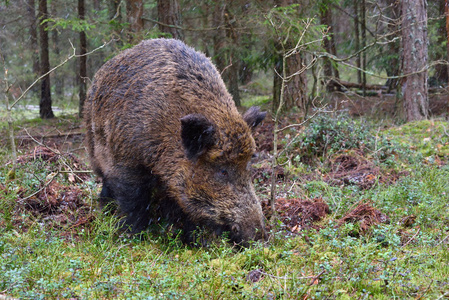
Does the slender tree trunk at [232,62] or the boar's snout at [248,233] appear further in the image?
the slender tree trunk at [232,62]

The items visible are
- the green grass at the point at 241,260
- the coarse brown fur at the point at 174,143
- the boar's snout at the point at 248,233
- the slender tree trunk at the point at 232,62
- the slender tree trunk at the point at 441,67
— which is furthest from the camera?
the slender tree trunk at the point at 441,67

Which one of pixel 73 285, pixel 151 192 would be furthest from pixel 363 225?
pixel 73 285

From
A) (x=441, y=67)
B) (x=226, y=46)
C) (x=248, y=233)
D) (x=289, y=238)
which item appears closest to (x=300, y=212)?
(x=289, y=238)

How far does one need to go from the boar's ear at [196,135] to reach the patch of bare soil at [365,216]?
6.23ft

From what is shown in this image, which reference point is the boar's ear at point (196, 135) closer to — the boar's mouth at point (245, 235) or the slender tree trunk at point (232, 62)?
the boar's mouth at point (245, 235)

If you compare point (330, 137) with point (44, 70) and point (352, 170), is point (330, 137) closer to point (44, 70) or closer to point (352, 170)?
point (352, 170)

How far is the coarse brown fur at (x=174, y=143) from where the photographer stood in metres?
4.67

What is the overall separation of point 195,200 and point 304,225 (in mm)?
1436

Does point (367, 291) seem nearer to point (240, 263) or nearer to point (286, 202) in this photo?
point (240, 263)

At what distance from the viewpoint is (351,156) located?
798 cm

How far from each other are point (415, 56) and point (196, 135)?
870 cm

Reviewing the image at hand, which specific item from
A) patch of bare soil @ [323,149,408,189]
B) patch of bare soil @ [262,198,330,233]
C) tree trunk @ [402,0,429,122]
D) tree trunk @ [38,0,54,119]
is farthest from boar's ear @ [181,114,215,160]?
tree trunk @ [38,0,54,119]

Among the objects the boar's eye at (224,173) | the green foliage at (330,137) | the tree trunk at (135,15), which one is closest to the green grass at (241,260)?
the boar's eye at (224,173)

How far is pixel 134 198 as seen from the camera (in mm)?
5324
